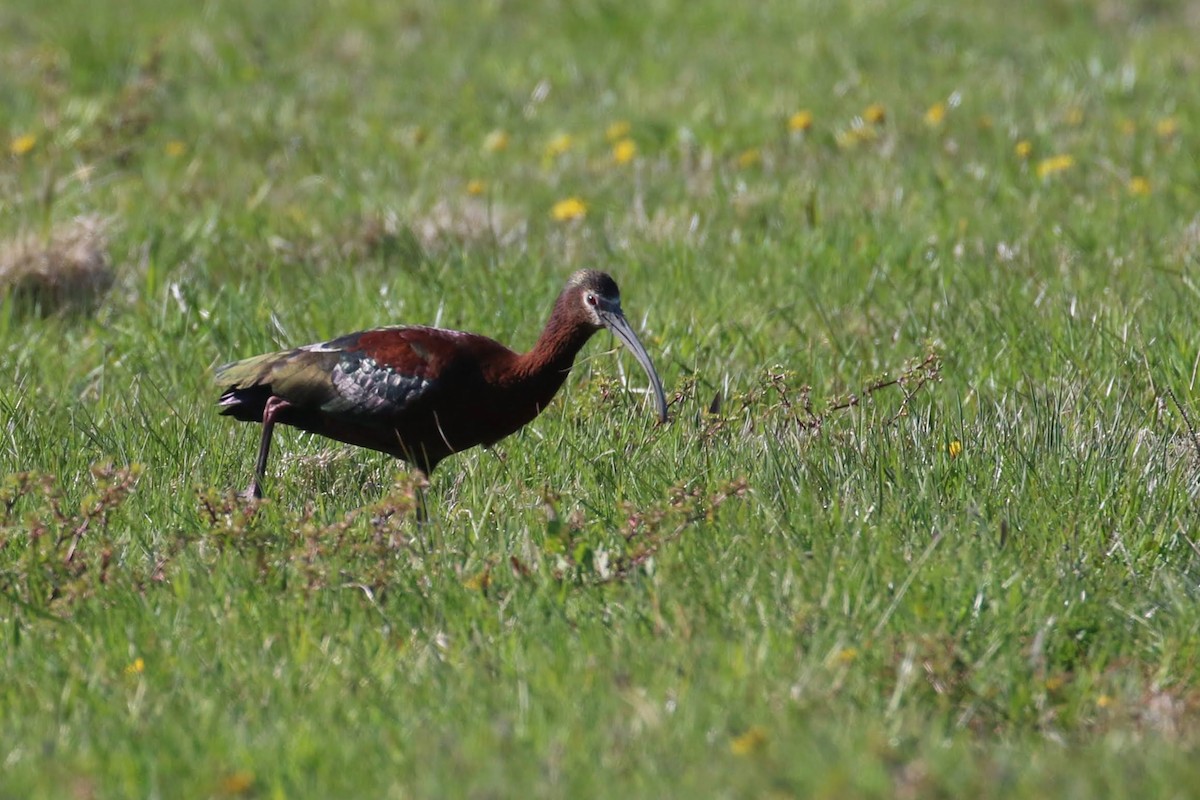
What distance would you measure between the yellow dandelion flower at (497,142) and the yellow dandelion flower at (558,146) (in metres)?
0.24

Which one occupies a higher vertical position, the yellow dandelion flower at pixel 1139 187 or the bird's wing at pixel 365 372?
the bird's wing at pixel 365 372

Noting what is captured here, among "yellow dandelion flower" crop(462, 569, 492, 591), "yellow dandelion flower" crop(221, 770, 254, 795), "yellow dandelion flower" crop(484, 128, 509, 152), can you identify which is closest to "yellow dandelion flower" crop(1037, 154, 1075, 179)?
"yellow dandelion flower" crop(484, 128, 509, 152)

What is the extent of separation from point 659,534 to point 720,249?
3.23 m

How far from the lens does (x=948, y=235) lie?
724 cm

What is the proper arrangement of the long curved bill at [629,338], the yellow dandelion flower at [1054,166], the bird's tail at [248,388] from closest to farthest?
the long curved bill at [629,338], the bird's tail at [248,388], the yellow dandelion flower at [1054,166]

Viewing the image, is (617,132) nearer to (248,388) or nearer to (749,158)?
(749,158)

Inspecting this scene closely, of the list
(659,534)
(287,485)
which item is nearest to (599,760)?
(659,534)

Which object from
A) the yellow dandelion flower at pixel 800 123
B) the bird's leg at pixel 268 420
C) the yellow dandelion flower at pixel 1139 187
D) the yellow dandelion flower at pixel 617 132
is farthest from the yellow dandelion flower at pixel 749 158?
the bird's leg at pixel 268 420

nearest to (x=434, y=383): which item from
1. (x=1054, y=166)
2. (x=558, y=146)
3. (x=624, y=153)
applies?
(x=624, y=153)

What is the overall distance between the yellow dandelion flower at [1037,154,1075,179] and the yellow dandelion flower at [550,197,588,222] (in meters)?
2.07

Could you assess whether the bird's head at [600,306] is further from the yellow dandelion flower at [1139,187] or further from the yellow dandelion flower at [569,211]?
the yellow dandelion flower at [1139,187]

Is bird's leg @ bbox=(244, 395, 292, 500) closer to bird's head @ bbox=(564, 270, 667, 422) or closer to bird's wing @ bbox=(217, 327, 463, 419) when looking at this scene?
bird's wing @ bbox=(217, 327, 463, 419)

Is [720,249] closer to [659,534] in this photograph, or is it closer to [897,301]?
[897,301]

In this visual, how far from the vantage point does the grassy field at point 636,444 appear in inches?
133
